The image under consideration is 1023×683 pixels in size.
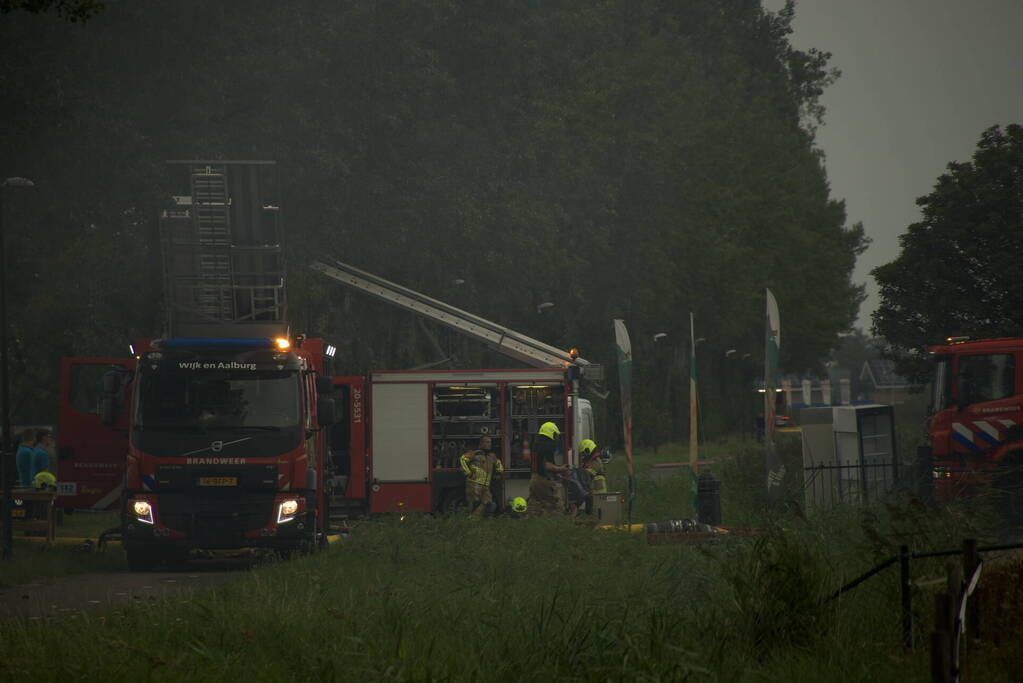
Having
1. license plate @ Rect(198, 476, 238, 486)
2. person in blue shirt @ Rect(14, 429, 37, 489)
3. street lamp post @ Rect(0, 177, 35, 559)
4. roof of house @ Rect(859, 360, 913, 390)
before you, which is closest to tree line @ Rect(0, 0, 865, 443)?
street lamp post @ Rect(0, 177, 35, 559)

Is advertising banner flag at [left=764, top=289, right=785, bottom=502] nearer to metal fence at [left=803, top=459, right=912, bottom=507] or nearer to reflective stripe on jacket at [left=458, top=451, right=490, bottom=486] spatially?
metal fence at [left=803, top=459, right=912, bottom=507]

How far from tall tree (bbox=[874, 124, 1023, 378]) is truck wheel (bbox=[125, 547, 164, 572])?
81.1 feet

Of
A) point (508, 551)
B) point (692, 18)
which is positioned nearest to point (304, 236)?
point (508, 551)

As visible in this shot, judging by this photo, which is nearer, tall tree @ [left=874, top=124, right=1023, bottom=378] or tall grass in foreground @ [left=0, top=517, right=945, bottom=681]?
tall grass in foreground @ [left=0, top=517, right=945, bottom=681]

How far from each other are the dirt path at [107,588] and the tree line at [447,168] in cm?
529

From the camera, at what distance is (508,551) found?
1586 centimetres

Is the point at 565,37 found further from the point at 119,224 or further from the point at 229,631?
the point at 229,631

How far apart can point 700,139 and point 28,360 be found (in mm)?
26855

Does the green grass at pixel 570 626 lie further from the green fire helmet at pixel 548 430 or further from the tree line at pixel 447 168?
the tree line at pixel 447 168

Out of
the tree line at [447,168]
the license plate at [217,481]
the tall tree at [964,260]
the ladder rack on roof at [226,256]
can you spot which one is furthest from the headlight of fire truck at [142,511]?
the tall tree at [964,260]

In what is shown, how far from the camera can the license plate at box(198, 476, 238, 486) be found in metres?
19.7

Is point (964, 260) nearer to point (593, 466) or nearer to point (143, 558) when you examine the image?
point (593, 466)

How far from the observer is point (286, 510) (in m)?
19.9

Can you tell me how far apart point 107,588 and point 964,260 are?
29152mm
